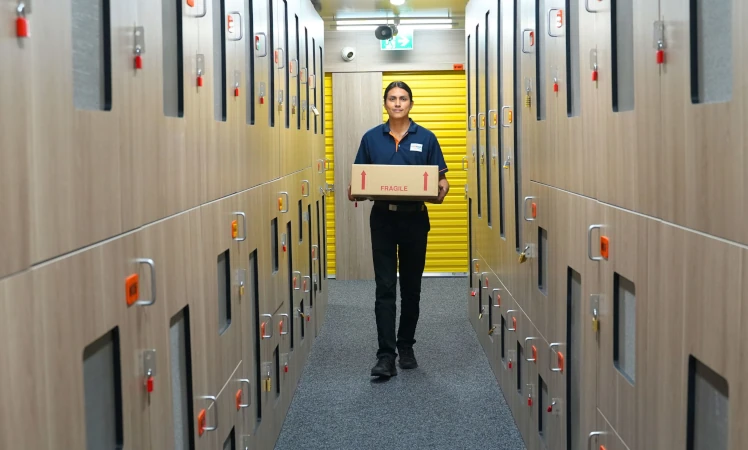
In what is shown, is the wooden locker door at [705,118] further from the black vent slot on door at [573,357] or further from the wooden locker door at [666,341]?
the black vent slot on door at [573,357]

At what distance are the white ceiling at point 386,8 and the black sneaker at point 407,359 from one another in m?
3.57

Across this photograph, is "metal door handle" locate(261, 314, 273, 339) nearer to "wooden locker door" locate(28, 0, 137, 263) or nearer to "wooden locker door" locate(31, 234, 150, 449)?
"wooden locker door" locate(31, 234, 150, 449)

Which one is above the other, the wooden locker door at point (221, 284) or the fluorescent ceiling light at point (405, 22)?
the fluorescent ceiling light at point (405, 22)

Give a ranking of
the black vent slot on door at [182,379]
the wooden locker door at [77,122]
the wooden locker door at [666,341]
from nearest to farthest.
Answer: the wooden locker door at [77,122], the wooden locker door at [666,341], the black vent slot on door at [182,379]

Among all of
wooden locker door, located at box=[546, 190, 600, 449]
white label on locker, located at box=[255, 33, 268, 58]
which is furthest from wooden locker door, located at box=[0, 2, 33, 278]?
white label on locker, located at box=[255, 33, 268, 58]

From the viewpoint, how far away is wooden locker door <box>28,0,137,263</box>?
1.42 meters

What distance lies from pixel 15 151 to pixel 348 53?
772cm

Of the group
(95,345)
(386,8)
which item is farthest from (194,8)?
(386,8)

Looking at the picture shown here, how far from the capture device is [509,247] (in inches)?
181

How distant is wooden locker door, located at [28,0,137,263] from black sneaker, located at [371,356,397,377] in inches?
142

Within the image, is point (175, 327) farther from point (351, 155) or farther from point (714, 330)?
point (351, 155)

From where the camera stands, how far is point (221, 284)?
3115 millimetres

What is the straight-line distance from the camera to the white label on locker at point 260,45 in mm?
3775

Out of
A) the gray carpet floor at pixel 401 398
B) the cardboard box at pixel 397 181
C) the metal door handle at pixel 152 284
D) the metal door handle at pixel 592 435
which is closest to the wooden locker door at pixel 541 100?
the cardboard box at pixel 397 181
